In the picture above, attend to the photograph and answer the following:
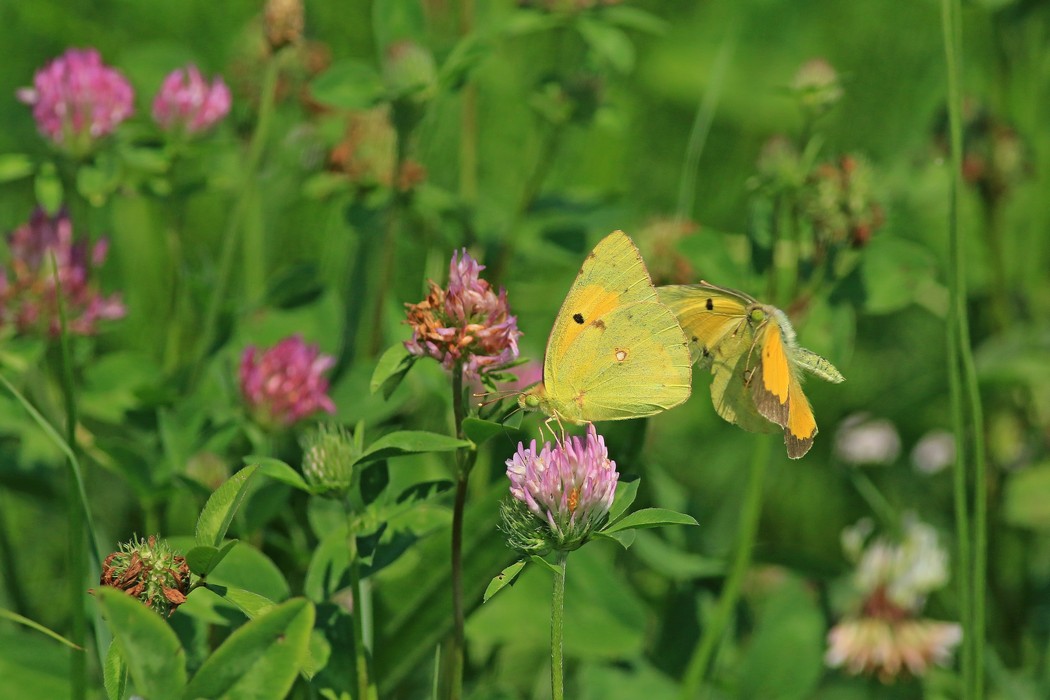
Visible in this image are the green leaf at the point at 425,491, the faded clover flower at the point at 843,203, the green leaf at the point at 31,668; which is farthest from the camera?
the faded clover flower at the point at 843,203

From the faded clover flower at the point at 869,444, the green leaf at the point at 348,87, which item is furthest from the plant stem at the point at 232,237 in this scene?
the faded clover flower at the point at 869,444

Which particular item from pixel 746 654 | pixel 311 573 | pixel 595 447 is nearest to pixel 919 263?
pixel 746 654

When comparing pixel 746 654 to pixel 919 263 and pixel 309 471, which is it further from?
pixel 309 471

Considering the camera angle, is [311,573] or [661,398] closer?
[311,573]

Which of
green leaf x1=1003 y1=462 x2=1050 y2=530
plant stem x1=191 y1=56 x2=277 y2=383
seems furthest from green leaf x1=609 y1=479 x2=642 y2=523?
green leaf x1=1003 y1=462 x2=1050 y2=530

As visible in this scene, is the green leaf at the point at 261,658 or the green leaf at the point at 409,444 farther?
the green leaf at the point at 409,444

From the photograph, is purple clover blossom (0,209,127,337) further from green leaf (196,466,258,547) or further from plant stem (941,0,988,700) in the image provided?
plant stem (941,0,988,700)

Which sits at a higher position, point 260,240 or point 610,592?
point 260,240

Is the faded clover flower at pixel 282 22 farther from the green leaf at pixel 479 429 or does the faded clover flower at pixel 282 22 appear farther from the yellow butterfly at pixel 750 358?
the green leaf at pixel 479 429
